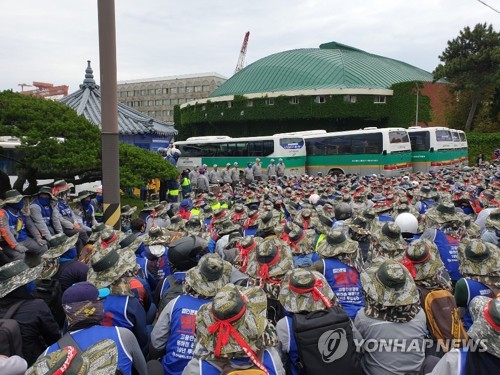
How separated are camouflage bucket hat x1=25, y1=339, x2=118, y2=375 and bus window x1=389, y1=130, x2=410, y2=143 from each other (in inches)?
891

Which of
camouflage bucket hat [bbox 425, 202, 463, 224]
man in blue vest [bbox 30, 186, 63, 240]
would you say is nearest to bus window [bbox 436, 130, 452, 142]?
camouflage bucket hat [bbox 425, 202, 463, 224]

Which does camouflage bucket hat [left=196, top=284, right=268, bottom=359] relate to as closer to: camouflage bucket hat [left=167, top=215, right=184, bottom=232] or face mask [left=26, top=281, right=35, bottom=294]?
face mask [left=26, top=281, right=35, bottom=294]

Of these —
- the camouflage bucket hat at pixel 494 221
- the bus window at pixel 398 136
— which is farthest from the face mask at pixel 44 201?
the bus window at pixel 398 136

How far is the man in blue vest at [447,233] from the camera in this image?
5004 millimetres

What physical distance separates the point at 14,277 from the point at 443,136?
1014 inches

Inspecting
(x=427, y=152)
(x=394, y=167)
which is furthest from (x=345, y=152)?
(x=427, y=152)

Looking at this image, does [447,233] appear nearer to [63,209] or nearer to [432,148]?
[63,209]

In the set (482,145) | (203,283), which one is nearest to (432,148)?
(482,145)

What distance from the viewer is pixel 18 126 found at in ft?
27.1

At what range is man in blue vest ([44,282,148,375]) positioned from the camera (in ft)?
8.66

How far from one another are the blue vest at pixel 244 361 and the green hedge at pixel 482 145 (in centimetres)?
3575

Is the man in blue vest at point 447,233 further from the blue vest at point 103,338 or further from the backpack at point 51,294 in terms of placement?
the backpack at point 51,294

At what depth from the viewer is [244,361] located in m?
2.36

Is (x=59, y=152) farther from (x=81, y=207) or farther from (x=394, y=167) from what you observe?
(x=394, y=167)
